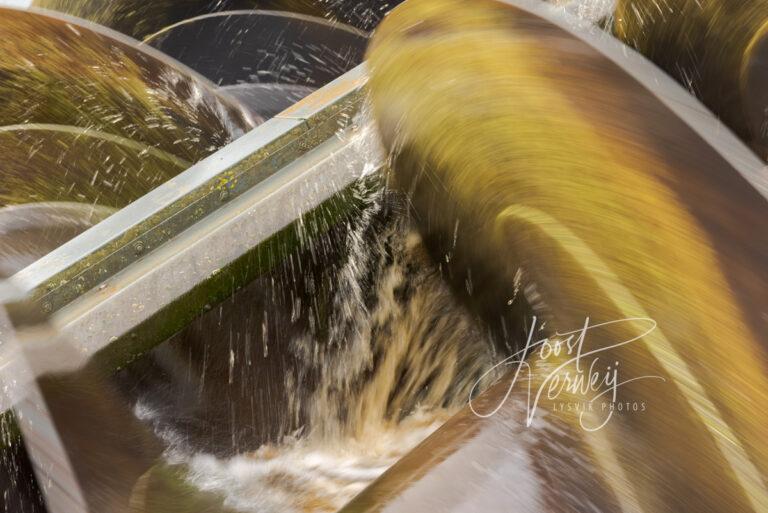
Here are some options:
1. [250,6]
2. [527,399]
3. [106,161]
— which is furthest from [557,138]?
[250,6]

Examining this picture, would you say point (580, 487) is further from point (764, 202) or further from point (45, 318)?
point (45, 318)

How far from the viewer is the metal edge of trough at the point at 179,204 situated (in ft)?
6.79

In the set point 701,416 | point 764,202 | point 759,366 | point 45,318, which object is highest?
point 764,202

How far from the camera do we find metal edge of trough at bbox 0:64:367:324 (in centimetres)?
207

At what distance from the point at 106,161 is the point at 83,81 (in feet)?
1.03

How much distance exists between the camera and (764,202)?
1.44 m

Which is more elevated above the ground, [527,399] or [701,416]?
[701,416]

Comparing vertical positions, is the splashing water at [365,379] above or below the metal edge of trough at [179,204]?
below

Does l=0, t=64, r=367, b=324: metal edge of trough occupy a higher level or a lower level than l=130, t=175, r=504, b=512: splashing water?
higher

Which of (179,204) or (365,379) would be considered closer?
(179,204)

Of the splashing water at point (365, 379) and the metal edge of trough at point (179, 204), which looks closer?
the metal edge of trough at point (179, 204)

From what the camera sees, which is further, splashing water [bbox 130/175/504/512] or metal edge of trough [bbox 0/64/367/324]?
splashing water [bbox 130/175/504/512]

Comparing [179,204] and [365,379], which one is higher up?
[179,204]

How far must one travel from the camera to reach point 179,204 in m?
2.24
